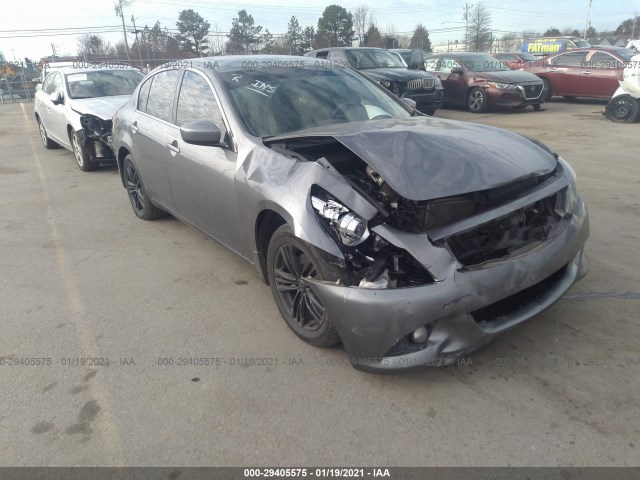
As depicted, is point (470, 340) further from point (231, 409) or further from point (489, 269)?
point (231, 409)

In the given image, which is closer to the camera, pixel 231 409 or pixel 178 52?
pixel 231 409

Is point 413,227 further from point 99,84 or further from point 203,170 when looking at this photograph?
point 99,84

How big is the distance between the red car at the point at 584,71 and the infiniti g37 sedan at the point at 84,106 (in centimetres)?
1133

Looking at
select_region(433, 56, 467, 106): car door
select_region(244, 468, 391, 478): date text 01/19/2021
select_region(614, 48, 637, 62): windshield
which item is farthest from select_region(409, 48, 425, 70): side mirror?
select_region(244, 468, 391, 478): date text 01/19/2021

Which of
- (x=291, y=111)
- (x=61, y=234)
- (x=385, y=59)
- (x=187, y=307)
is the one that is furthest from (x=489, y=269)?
(x=385, y=59)

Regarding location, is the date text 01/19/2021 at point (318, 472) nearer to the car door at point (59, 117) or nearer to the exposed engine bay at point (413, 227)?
the exposed engine bay at point (413, 227)

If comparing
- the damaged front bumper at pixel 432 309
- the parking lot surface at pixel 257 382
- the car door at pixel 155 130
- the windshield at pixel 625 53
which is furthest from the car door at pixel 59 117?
the windshield at pixel 625 53

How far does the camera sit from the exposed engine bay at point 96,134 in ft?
25.5

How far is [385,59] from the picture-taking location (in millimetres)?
12734

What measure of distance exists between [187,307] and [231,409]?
4.13 feet

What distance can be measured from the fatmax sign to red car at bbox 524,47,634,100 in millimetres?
15519

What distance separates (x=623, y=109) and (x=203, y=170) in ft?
35.4

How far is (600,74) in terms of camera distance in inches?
527

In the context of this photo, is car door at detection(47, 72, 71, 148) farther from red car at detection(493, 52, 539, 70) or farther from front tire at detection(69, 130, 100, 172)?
red car at detection(493, 52, 539, 70)
